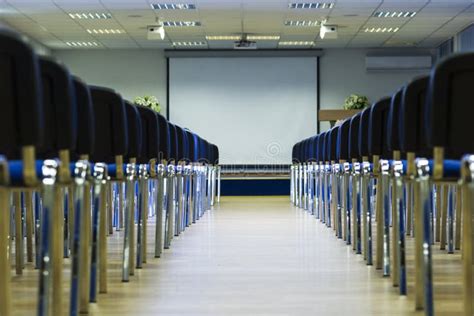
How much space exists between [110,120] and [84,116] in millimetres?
747

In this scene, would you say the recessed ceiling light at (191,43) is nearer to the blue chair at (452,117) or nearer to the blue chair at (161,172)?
the blue chair at (161,172)

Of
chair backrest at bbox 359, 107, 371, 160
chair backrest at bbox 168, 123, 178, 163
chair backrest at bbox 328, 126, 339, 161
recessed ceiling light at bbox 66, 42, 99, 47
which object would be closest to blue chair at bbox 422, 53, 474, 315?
chair backrest at bbox 359, 107, 371, 160

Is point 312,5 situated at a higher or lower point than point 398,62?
higher

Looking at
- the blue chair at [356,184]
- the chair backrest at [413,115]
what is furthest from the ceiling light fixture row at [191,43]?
the chair backrest at [413,115]

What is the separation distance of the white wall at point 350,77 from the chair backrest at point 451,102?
15928mm

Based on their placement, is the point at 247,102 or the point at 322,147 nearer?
the point at 322,147

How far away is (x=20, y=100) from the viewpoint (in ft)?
7.09

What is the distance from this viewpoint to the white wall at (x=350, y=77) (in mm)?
18469

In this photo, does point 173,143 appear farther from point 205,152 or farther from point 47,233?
point 205,152

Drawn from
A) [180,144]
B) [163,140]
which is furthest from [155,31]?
[163,140]

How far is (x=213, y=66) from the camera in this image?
18.5 meters

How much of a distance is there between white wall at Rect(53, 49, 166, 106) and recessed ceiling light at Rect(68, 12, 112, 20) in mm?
3974

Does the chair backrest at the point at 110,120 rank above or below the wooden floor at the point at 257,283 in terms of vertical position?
above

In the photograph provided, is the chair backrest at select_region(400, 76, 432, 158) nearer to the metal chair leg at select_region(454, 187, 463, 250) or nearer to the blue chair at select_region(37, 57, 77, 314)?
the blue chair at select_region(37, 57, 77, 314)
